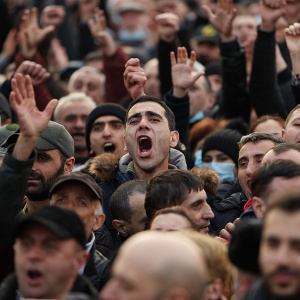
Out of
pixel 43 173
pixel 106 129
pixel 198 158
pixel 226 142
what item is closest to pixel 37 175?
pixel 43 173

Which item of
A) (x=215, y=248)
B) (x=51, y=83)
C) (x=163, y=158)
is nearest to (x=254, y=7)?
(x=51, y=83)

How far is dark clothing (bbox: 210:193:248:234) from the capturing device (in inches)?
241

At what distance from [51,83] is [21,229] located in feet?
18.6

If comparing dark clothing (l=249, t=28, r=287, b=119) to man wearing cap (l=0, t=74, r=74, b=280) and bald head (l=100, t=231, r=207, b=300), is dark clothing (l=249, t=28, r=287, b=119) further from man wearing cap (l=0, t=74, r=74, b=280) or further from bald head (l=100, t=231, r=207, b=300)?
bald head (l=100, t=231, r=207, b=300)

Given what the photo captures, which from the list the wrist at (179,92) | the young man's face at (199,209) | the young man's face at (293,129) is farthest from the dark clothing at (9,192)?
the wrist at (179,92)

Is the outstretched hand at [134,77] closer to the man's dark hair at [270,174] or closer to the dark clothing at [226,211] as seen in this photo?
the dark clothing at [226,211]

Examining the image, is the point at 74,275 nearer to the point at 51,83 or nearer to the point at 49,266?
the point at 49,266

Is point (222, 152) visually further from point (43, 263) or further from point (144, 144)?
point (43, 263)

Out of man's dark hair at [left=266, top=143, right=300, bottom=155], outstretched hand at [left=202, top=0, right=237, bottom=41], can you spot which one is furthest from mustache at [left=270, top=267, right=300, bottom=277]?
outstretched hand at [left=202, top=0, right=237, bottom=41]

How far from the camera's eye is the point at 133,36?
42.4ft

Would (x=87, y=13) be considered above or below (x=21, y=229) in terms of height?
below

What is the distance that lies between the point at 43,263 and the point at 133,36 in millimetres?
9078

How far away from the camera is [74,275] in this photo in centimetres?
431

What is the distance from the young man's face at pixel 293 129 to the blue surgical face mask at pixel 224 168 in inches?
46.2
